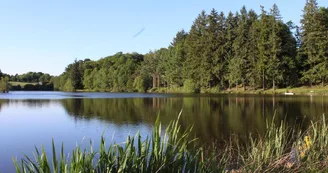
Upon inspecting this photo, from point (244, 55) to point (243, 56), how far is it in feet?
1.28

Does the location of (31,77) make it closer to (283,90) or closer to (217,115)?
(283,90)

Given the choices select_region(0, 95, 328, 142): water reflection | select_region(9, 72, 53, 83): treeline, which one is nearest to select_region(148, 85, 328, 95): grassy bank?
select_region(0, 95, 328, 142): water reflection

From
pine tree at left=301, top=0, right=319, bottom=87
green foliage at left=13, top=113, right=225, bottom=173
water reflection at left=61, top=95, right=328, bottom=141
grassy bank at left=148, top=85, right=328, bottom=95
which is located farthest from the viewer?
pine tree at left=301, top=0, right=319, bottom=87

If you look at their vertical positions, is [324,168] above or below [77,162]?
below

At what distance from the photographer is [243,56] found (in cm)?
6688

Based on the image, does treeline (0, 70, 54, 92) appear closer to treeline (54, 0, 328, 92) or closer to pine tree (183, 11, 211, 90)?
treeline (54, 0, 328, 92)

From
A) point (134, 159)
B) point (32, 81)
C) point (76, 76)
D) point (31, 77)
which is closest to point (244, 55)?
point (134, 159)

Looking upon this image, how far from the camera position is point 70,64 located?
151625 millimetres

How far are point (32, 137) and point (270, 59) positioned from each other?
52.8 metres

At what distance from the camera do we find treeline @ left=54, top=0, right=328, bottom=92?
6006 cm

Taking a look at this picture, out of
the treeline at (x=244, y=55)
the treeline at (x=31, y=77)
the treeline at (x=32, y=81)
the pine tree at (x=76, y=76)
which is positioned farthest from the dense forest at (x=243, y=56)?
the treeline at (x=31, y=77)

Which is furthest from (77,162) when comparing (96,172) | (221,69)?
(221,69)

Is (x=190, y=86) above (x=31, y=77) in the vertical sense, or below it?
below

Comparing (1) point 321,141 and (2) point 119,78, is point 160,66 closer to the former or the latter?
(2) point 119,78
